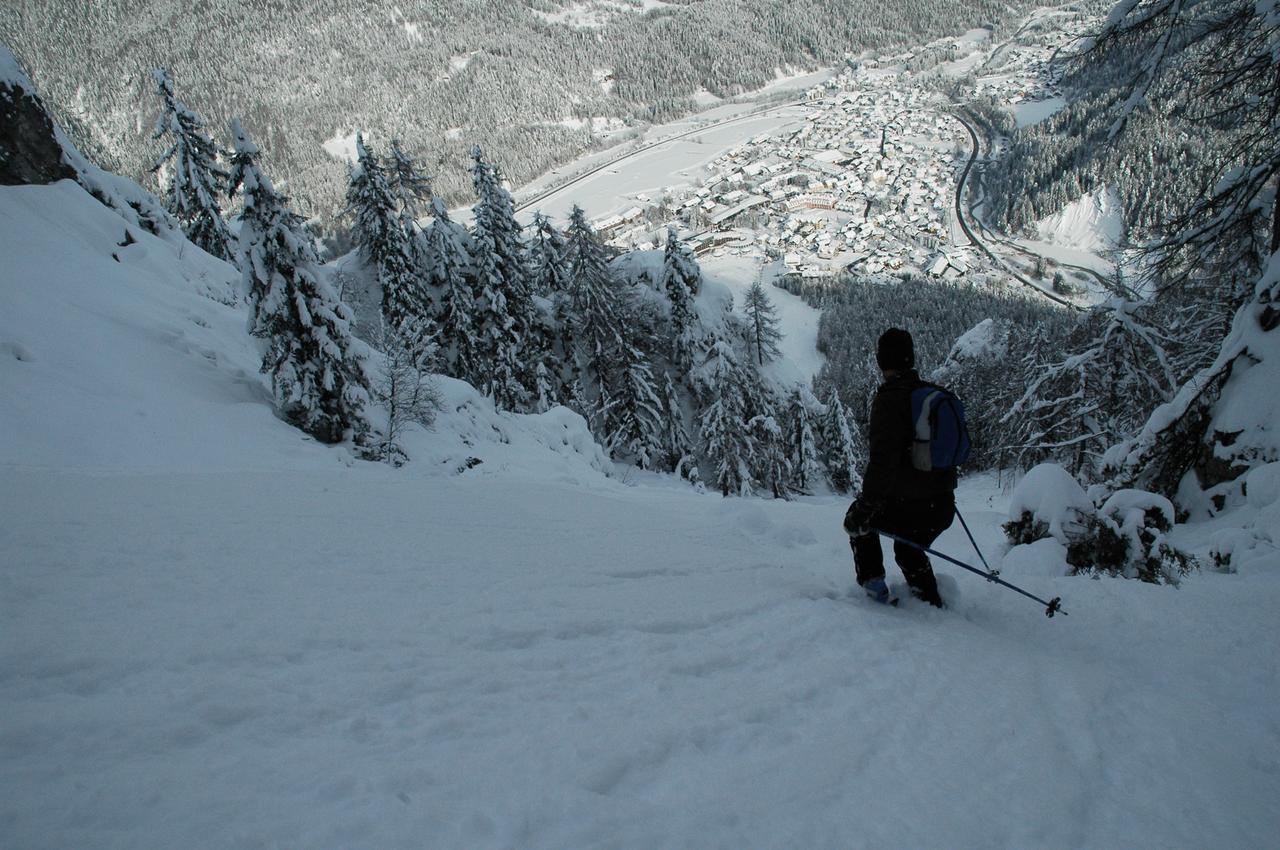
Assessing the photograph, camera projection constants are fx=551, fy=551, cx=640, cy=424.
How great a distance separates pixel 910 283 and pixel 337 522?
4134 inches

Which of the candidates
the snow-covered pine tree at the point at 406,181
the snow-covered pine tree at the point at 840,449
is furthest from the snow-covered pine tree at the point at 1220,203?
the snow-covered pine tree at the point at 406,181

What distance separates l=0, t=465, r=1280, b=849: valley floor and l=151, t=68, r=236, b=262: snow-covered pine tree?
30.1m

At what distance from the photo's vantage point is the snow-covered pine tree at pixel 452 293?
91.1 ft

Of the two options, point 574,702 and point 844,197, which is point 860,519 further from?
point 844,197

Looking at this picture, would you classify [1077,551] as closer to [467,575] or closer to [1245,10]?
[1245,10]

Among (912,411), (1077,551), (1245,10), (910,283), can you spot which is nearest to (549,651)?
(912,411)

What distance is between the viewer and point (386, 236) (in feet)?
90.6

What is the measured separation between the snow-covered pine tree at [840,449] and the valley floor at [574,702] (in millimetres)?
32693

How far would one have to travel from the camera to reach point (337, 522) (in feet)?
19.3

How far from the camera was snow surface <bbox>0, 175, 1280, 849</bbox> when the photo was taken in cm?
200

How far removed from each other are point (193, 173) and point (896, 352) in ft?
117

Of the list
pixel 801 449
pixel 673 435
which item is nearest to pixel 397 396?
pixel 673 435

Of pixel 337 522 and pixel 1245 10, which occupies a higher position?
pixel 1245 10

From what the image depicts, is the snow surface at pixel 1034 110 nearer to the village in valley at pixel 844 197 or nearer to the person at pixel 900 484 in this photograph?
the village in valley at pixel 844 197
